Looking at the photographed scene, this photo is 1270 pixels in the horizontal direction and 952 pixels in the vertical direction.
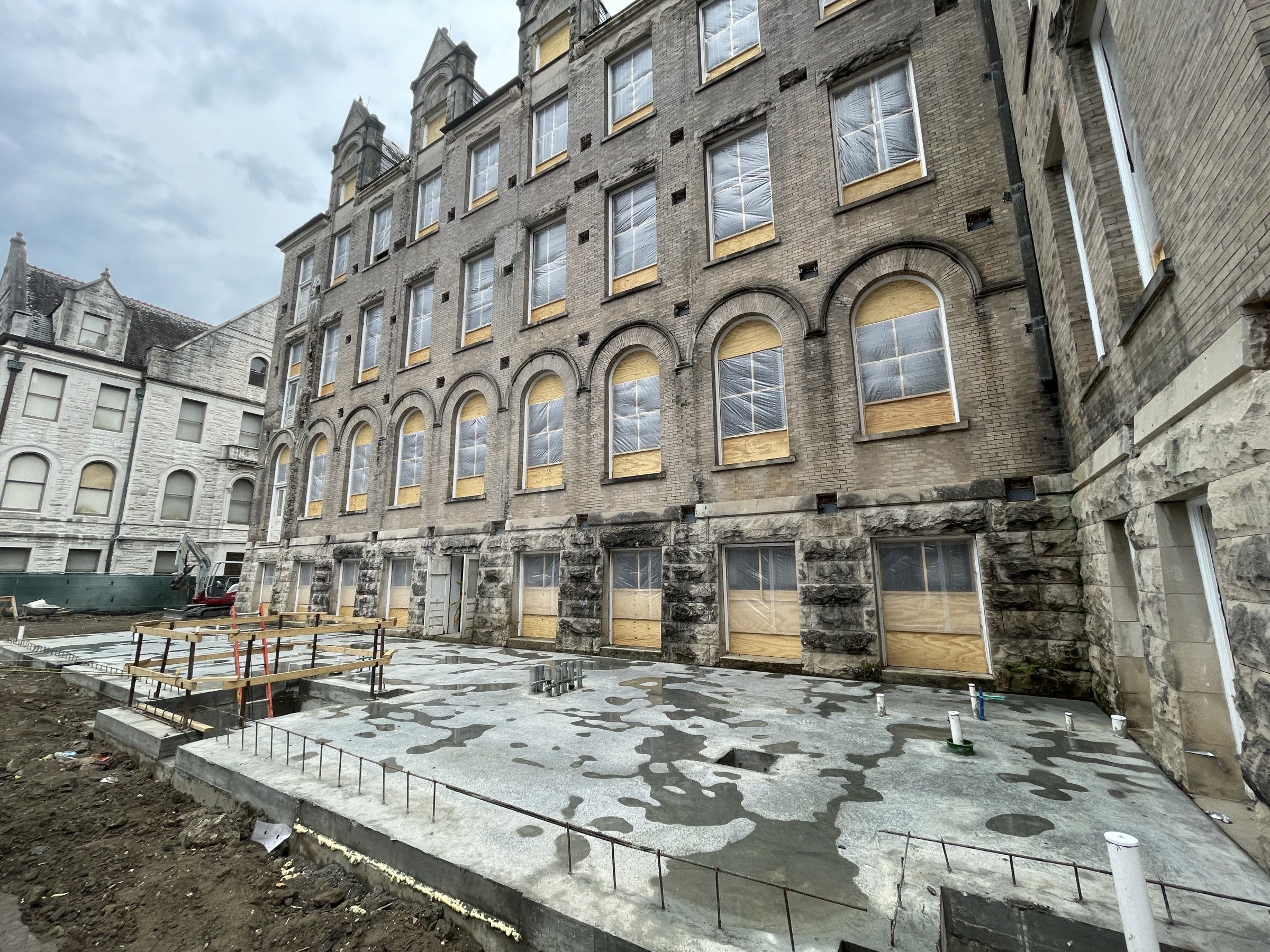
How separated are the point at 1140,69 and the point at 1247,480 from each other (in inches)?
135

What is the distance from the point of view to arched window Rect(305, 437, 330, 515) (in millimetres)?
A: 19922

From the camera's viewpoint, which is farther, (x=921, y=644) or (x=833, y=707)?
(x=921, y=644)

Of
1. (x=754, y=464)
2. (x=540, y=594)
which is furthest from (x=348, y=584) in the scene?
(x=754, y=464)

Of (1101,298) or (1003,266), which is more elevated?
(1003,266)

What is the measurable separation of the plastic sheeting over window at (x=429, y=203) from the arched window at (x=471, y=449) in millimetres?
7716

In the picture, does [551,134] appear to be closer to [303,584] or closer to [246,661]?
[246,661]

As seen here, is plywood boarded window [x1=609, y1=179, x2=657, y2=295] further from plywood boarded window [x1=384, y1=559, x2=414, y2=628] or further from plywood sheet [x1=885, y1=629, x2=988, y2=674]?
plywood boarded window [x1=384, y1=559, x2=414, y2=628]

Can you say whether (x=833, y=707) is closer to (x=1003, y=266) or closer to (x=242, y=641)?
(x=1003, y=266)

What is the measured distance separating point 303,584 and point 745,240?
18863 mm

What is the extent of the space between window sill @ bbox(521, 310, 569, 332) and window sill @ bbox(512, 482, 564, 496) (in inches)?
174

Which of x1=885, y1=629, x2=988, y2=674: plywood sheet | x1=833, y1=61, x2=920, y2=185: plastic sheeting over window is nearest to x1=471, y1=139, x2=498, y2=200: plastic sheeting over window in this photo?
x1=833, y1=61, x2=920, y2=185: plastic sheeting over window

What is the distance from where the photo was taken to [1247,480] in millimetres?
3162

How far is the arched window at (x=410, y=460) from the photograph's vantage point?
55.8 feet

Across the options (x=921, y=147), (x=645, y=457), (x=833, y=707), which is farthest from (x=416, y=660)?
(x=921, y=147)
